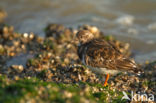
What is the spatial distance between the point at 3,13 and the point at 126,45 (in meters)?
11.0

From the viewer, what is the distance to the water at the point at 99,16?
15023 millimetres

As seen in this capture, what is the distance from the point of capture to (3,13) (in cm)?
1898

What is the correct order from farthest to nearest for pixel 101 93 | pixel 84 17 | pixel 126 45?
pixel 84 17 < pixel 126 45 < pixel 101 93

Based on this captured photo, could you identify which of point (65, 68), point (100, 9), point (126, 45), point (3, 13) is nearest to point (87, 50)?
point (65, 68)

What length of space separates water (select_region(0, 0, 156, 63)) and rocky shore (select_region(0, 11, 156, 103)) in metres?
2.23

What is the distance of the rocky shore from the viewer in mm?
4810

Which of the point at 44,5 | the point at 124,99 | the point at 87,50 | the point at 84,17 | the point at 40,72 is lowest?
the point at 124,99

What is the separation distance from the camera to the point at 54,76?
897 cm

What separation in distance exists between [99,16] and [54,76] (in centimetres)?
1020

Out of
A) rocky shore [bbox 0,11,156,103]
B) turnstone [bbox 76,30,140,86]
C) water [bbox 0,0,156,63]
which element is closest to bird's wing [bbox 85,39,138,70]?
turnstone [bbox 76,30,140,86]

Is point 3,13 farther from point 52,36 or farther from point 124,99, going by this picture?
point 124,99

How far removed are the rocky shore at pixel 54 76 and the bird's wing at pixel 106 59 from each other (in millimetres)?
740

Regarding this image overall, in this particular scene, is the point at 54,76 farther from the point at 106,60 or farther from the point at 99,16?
the point at 99,16

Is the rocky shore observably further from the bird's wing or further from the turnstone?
the bird's wing
